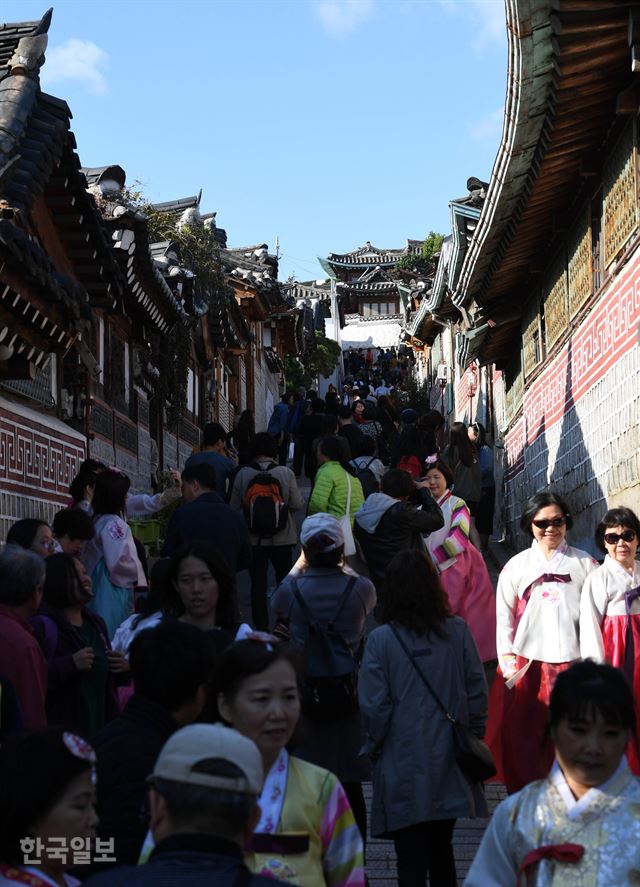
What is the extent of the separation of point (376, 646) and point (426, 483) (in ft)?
15.3

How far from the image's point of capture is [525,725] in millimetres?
7707

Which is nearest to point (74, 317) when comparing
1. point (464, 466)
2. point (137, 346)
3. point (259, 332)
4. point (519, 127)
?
point (519, 127)

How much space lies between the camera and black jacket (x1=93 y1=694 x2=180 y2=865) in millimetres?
4109

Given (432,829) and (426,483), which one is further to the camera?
(426,483)

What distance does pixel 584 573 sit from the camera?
7.72 meters

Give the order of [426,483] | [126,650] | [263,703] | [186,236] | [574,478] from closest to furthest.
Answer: [263,703]
[126,650]
[426,483]
[574,478]
[186,236]

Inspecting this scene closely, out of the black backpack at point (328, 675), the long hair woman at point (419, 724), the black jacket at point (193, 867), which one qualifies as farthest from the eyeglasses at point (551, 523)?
the black jacket at point (193, 867)

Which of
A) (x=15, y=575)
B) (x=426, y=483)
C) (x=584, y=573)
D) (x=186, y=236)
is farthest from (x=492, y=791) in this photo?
(x=186, y=236)

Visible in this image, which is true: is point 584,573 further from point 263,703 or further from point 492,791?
point 263,703

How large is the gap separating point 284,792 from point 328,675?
8.21 ft

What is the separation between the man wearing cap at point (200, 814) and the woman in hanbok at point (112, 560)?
5.58m

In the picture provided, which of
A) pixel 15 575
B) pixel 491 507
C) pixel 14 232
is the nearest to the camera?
pixel 15 575

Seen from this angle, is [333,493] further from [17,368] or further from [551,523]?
[551,523]

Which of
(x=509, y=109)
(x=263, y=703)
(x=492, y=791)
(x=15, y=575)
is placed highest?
(x=509, y=109)
